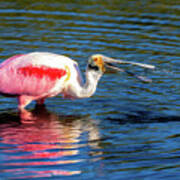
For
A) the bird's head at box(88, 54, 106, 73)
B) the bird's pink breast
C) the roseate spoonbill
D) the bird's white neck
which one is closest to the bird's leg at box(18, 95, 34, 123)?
the roseate spoonbill

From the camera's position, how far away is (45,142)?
825cm

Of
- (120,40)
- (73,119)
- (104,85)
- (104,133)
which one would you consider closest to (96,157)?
(104,133)

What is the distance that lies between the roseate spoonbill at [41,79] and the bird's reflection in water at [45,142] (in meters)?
0.39

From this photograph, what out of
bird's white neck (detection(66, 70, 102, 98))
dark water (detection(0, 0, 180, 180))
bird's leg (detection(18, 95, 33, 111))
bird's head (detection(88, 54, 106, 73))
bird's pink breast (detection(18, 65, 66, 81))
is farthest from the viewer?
bird's leg (detection(18, 95, 33, 111))

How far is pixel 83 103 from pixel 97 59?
111 centimetres

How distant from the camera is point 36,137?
27.8 feet

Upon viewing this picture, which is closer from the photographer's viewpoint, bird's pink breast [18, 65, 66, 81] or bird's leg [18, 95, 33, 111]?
bird's pink breast [18, 65, 66, 81]

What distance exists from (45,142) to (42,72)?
1706 mm

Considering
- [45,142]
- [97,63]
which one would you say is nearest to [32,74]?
[97,63]

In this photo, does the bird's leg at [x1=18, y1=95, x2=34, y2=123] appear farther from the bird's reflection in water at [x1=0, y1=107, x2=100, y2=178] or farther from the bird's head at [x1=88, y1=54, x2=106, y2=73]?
the bird's head at [x1=88, y1=54, x2=106, y2=73]

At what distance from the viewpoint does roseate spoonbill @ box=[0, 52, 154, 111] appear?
373 inches

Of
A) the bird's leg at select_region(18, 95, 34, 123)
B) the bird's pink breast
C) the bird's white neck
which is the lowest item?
the bird's leg at select_region(18, 95, 34, 123)

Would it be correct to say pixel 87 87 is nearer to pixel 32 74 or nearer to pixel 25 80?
pixel 32 74

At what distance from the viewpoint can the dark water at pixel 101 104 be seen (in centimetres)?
742
